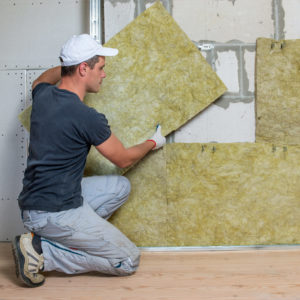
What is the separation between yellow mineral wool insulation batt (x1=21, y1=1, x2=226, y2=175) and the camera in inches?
88.0

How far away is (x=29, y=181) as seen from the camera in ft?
5.96

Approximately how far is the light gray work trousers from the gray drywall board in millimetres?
739

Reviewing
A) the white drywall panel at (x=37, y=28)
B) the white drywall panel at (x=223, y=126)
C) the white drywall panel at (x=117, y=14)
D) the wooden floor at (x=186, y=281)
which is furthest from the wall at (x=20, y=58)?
the white drywall panel at (x=223, y=126)

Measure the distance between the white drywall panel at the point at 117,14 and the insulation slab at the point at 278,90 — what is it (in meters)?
0.84

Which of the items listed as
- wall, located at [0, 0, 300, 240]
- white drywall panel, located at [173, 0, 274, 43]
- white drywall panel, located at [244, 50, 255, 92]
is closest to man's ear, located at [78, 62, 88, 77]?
wall, located at [0, 0, 300, 240]

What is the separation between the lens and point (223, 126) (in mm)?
2307

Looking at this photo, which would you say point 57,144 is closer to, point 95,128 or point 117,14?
point 95,128

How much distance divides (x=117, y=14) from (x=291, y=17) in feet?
3.65

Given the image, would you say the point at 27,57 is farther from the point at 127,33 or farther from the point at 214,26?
the point at 214,26

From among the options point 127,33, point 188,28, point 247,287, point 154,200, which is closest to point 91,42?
point 127,33

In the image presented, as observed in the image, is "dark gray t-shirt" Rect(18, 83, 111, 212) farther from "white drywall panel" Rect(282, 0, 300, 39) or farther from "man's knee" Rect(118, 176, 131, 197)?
"white drywall panel" Rect(282, 0, 300, 39)

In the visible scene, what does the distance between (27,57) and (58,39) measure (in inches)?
10.0

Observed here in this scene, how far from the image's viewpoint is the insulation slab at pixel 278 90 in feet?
7.41

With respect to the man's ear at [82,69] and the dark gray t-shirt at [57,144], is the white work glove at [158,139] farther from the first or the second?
the man's ear at [82,69]
